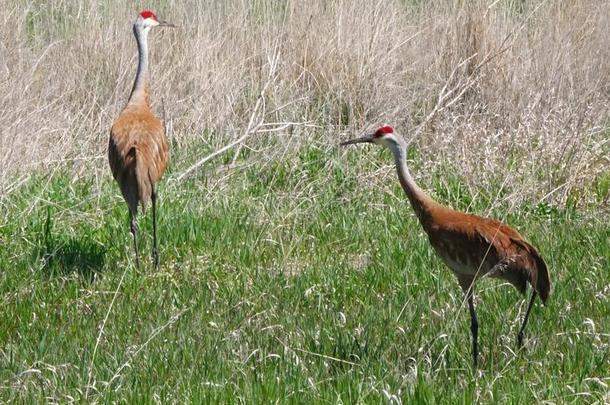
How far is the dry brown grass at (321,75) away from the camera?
26.4ft

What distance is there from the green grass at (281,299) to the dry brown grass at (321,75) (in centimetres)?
51

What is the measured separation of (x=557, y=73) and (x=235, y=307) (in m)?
3.99

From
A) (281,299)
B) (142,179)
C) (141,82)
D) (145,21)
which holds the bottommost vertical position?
(281,299)

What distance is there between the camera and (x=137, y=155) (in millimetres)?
6645

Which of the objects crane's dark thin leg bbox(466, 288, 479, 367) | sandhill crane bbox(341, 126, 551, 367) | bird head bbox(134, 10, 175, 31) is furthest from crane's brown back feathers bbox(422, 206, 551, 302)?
bird head bbox(134, 10, 175, 31)

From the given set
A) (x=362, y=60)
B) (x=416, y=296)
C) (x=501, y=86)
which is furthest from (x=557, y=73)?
(x=416, y=296)

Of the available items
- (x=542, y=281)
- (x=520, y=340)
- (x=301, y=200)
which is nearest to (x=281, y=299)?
(x=520, y=340)

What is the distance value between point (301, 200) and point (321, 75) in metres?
1.81

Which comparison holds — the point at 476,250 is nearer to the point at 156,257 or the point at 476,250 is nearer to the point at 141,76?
the point at 156,257

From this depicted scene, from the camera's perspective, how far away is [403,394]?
169 inches

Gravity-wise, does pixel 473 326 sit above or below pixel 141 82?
below

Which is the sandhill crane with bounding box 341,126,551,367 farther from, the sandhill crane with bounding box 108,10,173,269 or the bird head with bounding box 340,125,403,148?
the sandhill crane with bounding box 108,10,173,269

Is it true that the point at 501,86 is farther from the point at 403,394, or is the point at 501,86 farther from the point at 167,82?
the point at 403,394

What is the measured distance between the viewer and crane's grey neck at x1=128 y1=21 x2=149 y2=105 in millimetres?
7297
